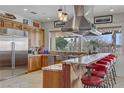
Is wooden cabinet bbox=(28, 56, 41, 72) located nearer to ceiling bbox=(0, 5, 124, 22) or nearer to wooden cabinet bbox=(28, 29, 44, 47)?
wooden cabinet bbox=(28, 29, 44, 47)

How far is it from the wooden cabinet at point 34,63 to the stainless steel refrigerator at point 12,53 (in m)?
0.49

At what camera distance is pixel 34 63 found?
838 cm

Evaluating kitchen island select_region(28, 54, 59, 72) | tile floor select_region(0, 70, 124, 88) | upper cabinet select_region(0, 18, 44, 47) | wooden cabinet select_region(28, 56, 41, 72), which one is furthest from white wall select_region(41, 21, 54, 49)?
tile floor select_region(0, 70, 124, 88)

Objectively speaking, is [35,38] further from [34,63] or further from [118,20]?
[118,20]

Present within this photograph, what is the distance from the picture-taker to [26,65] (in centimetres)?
756

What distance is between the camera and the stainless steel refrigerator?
634 cm

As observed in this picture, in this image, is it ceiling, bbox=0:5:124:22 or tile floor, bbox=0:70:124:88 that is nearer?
tile floor, bbox=0:70:124:88

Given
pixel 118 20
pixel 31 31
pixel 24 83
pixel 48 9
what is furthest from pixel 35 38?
pixel 118 20

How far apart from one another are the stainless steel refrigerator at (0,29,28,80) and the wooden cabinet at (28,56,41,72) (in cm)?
49

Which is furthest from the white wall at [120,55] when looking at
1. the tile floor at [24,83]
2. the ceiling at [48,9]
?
the tile floor at [24,83]

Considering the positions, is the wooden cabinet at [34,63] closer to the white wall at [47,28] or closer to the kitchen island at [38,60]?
the kitchen island at [38,60]

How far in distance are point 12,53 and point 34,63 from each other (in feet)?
5.98

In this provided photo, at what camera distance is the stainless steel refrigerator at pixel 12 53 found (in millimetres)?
6340
